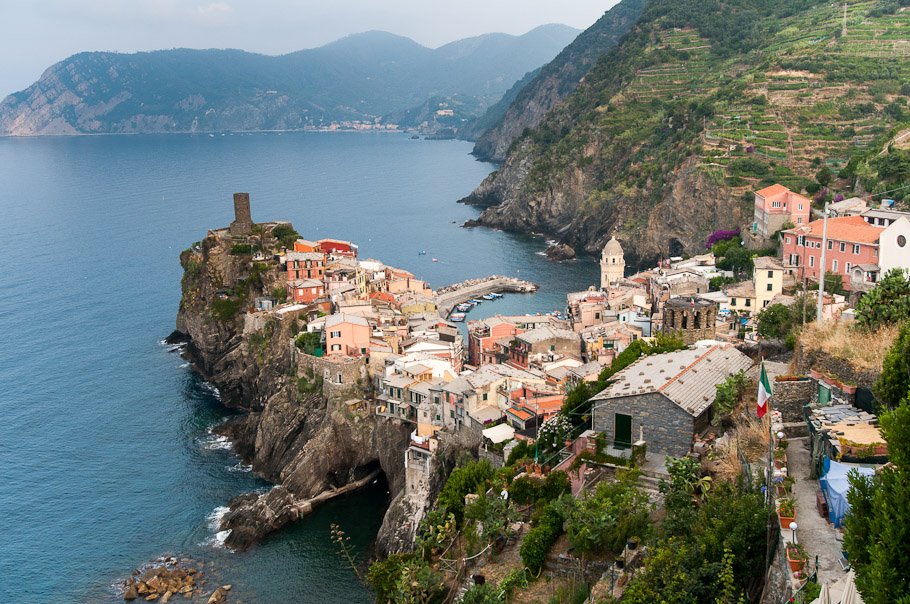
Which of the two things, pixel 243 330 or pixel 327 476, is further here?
pixel 243 330

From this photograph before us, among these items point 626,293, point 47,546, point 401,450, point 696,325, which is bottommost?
point 47,546

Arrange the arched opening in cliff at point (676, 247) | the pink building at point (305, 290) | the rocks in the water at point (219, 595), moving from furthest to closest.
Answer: the arched opening in cliff at point (676, 247) < the pink building at point (305, 290) < the rocks in the water at point (219, 595)

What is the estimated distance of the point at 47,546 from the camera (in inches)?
1656

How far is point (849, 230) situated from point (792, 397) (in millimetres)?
33927

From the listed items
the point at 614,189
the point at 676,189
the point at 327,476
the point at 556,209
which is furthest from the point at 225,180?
the point at 327,476

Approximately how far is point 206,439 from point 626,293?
34.2 m

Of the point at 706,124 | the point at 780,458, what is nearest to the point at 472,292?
the point at 706,124

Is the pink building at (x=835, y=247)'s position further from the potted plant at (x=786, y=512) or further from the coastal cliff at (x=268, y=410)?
the potted plant at (x=786, y=512)

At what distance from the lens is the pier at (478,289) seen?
85.4 metres

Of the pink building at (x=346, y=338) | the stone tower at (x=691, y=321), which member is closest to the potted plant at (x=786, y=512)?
the stone tower at (x=691, y=321)

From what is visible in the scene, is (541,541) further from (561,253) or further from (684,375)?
(561,253)

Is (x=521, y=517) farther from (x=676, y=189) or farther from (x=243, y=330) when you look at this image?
(x=676, y=189)

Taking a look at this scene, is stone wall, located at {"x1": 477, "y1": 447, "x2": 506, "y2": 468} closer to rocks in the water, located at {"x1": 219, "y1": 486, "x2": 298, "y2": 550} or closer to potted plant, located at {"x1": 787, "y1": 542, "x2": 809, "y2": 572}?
rocks in the water, located at {"x1": 219, "y1": 486, "x2": 298, "y2": 550}

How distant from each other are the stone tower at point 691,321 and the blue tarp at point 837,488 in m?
20.9
